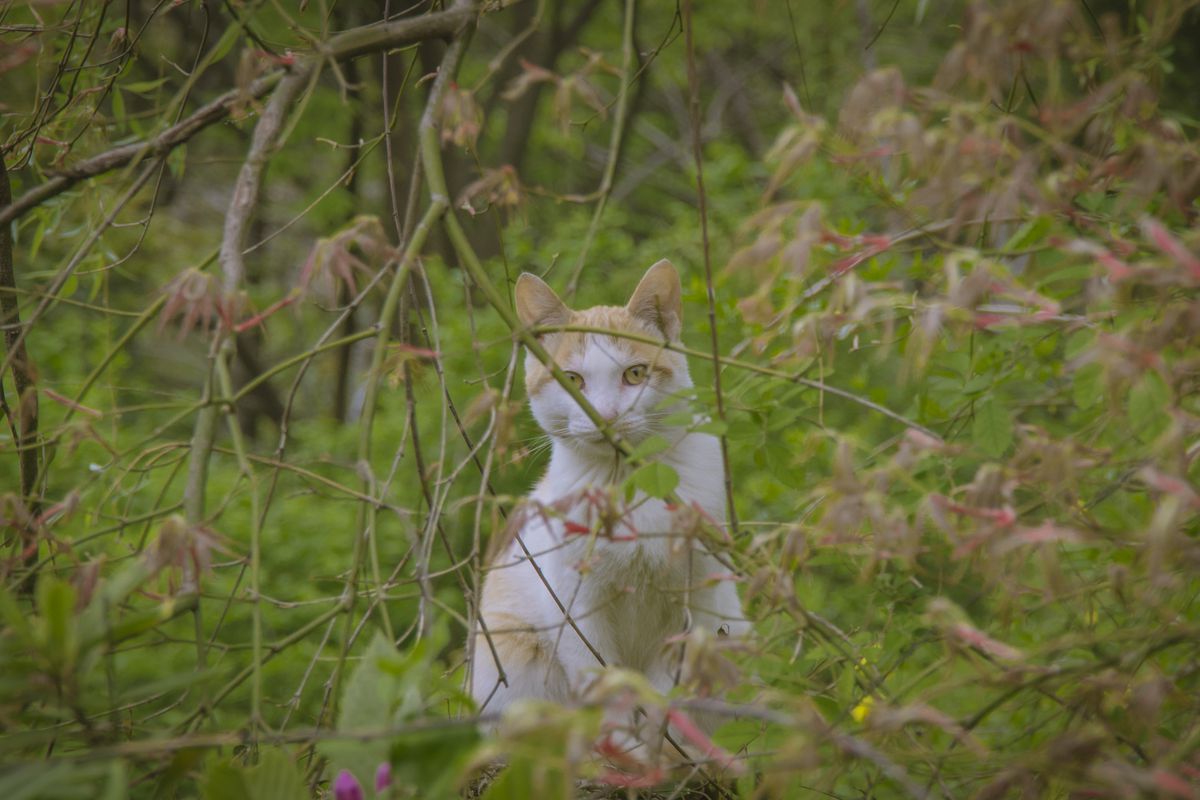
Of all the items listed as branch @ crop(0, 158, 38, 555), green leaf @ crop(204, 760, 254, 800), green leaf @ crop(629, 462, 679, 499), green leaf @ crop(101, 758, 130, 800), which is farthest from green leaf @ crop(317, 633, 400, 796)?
branch @ crop(0, 158, 38, 555)

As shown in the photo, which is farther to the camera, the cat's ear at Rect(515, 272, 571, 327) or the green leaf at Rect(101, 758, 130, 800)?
the cat's ear at Rect(515, 272, 571, 327)

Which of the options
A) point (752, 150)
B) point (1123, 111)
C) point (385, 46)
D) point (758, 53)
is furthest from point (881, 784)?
point (758, 53)

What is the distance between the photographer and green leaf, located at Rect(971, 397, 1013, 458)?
1.84 meters

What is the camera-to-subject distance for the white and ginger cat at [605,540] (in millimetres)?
2592

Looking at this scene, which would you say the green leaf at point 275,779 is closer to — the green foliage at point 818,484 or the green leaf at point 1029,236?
the green foliage at point 818,484

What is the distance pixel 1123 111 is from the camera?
4.60 ft

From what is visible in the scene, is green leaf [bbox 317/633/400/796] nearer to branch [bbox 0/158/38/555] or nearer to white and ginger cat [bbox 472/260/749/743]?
branch [bbox 0/158/38/555]

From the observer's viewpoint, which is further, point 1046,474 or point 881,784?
point 881,784

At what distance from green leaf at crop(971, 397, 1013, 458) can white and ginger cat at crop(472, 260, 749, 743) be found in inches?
30.3

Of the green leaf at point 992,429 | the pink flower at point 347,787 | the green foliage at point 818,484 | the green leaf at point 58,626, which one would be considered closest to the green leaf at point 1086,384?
the green foliage at point 818,484

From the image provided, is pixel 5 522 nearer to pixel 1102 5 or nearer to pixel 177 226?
pixel 1102 5

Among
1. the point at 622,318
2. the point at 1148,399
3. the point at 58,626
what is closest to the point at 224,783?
the point at 58,626

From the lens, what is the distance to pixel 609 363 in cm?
287

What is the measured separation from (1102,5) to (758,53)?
21.4 feet
